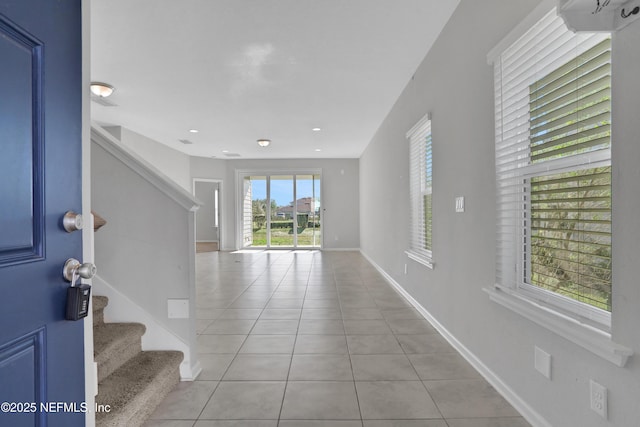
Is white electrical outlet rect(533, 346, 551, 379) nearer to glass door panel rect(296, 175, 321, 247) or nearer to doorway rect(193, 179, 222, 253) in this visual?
glass door panel rect(296, 175, 321, 247)

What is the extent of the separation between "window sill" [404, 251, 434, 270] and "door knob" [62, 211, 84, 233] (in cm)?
288

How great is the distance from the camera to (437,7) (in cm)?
264

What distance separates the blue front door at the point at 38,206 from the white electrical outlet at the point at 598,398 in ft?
5.86

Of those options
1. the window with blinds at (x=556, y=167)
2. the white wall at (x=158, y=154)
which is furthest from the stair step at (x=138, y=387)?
the white wall at (x=158, y=154)

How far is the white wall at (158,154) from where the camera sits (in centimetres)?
630

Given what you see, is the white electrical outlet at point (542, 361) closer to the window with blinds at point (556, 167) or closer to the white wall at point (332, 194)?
the window with blinds at point (556, 167)

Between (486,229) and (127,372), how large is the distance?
7.54ft

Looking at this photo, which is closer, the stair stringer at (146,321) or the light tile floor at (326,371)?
the light tile floor at (326,371)

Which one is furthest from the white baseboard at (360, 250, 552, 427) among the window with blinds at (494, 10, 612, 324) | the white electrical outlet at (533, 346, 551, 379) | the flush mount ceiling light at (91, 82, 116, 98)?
the flush mount ceiling light at (91, 82, 116, 98)

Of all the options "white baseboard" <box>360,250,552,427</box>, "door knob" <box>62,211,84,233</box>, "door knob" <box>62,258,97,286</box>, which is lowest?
"white baseboard" <box>360,250,552,427</box>

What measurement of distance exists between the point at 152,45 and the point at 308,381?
3201mm

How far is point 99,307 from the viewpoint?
6.81 ft

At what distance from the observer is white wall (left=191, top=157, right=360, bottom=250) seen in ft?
31.2

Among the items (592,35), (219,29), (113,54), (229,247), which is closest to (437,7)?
(592,35)
